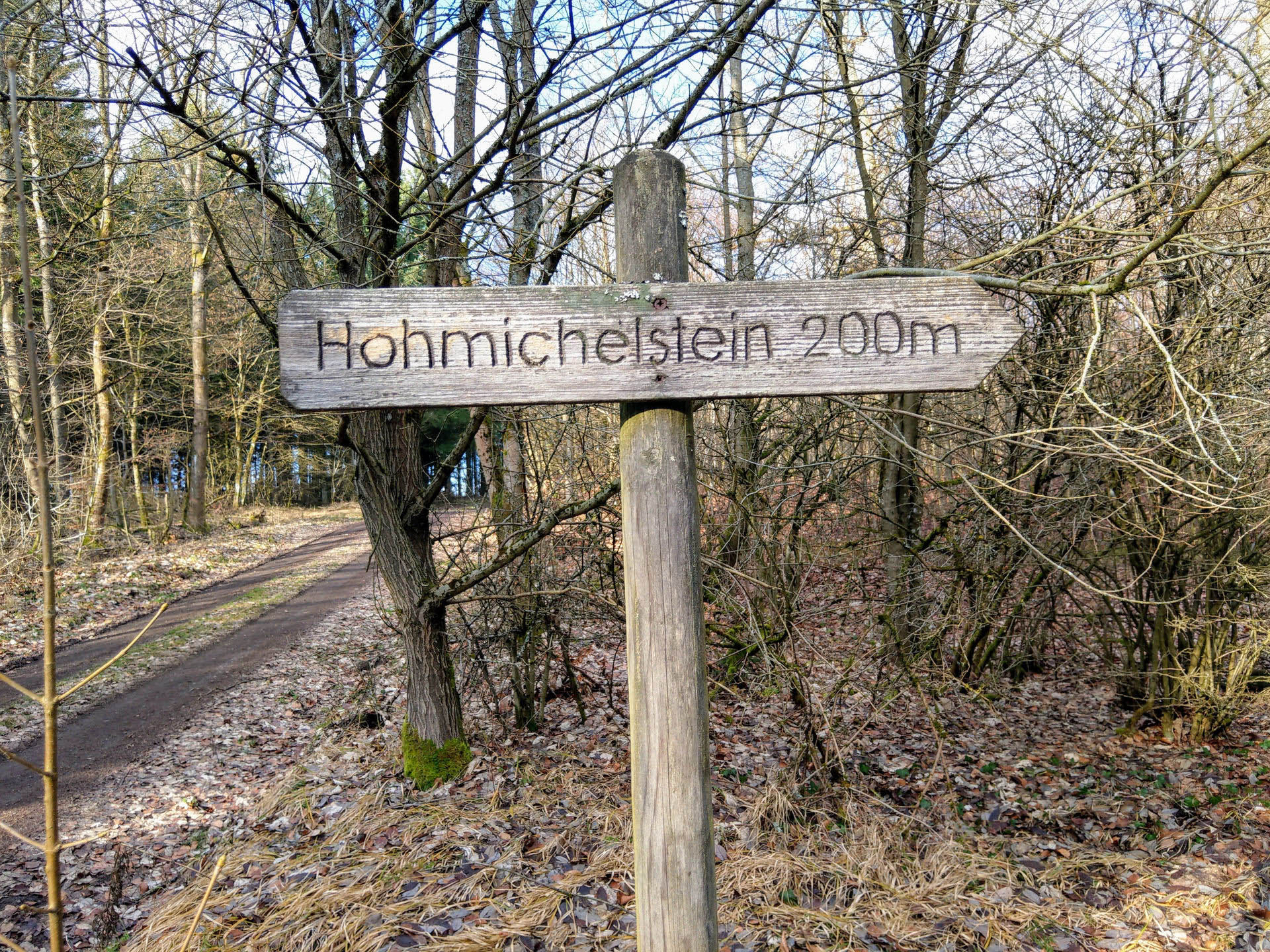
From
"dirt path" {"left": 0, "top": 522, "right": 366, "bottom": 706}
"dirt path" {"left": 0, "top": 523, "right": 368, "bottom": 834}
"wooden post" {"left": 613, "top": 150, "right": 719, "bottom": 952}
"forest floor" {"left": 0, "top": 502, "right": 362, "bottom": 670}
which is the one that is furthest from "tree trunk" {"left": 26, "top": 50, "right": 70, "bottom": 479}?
"wooden post" {"left": 613, "top": 150, "right": 719, "bottom": 952}

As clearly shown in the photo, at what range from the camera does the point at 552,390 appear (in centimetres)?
198

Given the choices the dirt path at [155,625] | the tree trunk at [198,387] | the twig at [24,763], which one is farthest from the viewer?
the tree trunk at [198,387]

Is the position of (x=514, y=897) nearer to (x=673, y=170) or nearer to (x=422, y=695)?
(x=422, y=695)

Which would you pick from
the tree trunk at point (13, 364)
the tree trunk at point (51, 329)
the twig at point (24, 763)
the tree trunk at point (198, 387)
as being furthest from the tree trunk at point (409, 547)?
the tree trunk at point (198, 387)

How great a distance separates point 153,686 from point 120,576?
5116 mm

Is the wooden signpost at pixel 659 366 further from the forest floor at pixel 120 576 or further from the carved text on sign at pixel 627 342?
the forest floor at pixel 120 576

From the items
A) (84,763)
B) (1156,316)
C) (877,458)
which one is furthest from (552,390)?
(84,763)

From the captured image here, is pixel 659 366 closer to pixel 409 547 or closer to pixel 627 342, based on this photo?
pixel 627 342

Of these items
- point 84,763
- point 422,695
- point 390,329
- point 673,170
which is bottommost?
point 84,763

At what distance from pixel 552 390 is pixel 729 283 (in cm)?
52

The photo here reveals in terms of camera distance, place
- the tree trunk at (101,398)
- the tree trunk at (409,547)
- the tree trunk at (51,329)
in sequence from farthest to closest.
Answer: the tree trunk at (101,398) < the tree trunk at (51,329) < the tree trunk at (409,547)

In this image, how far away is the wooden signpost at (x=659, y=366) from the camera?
1.94m

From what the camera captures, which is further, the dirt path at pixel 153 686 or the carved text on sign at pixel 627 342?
the dirt path at pixel 153 686

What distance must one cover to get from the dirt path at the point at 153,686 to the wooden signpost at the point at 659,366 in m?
5.37
